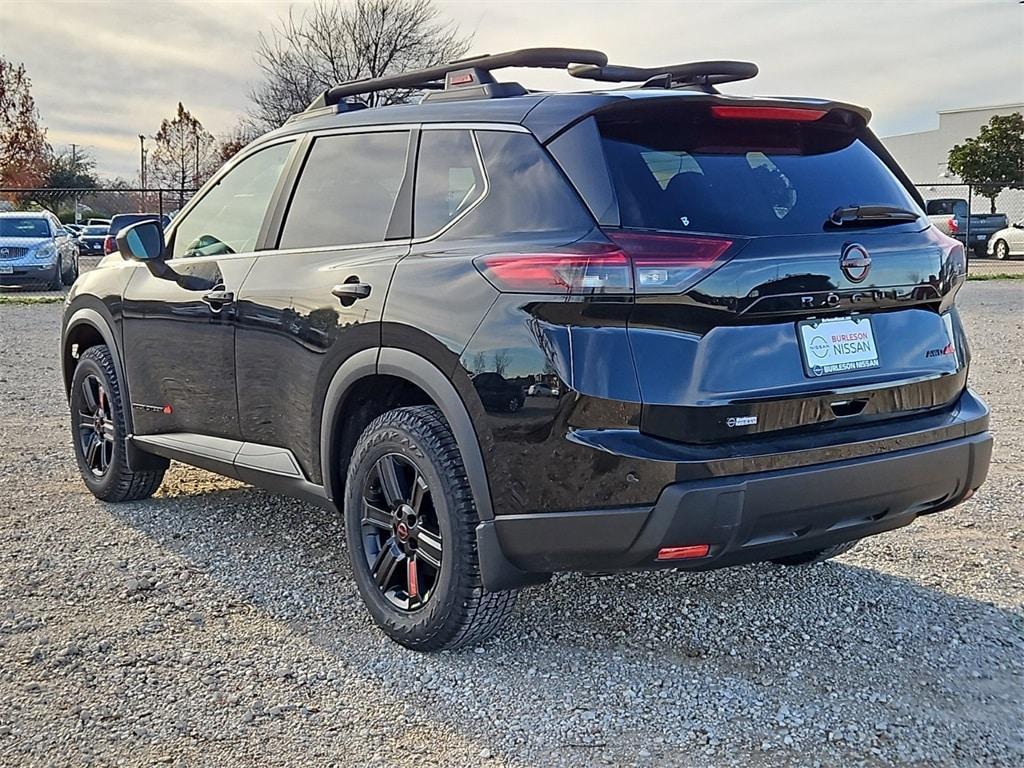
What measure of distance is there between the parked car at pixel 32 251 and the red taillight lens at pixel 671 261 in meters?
19.7

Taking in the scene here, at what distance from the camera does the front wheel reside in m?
3.38

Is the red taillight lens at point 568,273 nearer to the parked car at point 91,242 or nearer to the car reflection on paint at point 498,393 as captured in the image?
the car reflection on paint at point 498,393

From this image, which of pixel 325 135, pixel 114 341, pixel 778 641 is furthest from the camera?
pixel 114 341

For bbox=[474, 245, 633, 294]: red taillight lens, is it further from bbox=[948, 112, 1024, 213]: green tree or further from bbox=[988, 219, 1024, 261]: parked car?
bbox=[948, 112, 1024, 213]: green tree

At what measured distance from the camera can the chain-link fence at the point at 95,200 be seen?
2380 centimetres

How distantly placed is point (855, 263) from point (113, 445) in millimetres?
3762

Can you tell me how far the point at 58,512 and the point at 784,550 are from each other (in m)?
3.70

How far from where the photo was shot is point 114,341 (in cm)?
530

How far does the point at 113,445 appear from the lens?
5.38 meters

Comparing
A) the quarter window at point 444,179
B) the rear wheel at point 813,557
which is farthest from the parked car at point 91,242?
the rear wheel at point 813,557

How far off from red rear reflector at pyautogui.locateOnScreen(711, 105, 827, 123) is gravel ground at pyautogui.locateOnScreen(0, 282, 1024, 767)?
69.7 inches

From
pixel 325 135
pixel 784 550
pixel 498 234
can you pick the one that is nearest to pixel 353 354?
pixel 498 234

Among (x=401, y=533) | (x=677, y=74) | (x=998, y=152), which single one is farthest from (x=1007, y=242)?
(x=401, y=533)

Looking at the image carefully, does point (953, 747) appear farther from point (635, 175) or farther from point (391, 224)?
point (391, 224)
